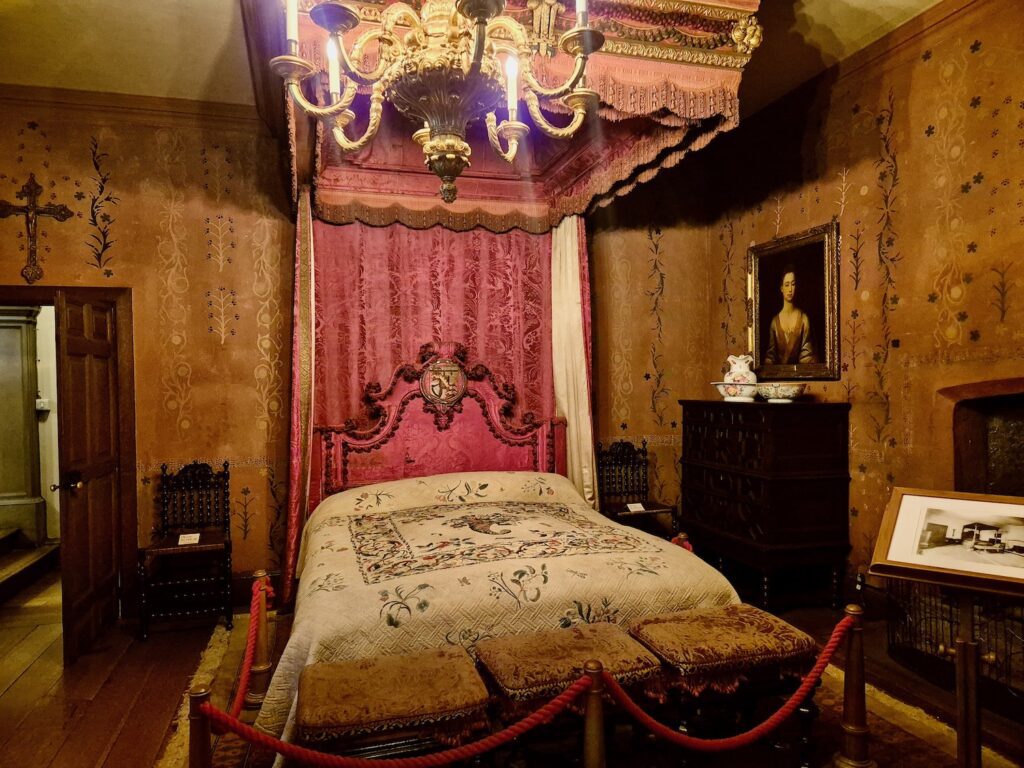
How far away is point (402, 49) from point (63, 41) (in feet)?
8.82

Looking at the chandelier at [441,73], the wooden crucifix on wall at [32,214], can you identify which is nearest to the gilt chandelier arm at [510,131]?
the chandelier at [441,73]

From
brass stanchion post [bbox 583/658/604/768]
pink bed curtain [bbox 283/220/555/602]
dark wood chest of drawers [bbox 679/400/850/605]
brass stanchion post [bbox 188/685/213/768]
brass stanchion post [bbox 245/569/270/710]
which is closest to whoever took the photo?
brass stanchion post [bbox 188/685/213/768]

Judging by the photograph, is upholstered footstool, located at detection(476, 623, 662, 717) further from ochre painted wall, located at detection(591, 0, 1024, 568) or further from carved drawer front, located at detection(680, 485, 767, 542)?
ochre painted wall, located at detection(591, 0, 1024, 568)

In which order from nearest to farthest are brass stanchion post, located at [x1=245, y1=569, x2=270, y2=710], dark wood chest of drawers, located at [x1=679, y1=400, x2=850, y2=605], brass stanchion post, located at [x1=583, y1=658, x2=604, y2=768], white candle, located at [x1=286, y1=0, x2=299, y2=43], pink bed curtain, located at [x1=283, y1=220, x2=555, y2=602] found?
1. brass stanchion post, located at [x1=583, y1=658, x2=604, y2=768]
2. white candle, located at [x1=286, y1=0, x2=299, y2=43]
3. brass stanchion post, located at [x1=245, y1=569, x2=270, y2=710]
4. dark wood chest of drawers, located at [x1=679, y1=400, x2=850, y2=605]
5. pink bed curtain, located at [x1=283, y1=220, x2=555, y2=602]

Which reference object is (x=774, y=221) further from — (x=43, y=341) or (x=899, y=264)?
(x=43, y=341)

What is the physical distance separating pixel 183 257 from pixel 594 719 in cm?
400

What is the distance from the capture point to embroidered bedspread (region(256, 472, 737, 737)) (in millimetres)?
2426

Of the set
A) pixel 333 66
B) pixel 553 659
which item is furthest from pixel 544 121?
pixel 553 659

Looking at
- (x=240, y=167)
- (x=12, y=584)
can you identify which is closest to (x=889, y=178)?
(x=240, y=167)

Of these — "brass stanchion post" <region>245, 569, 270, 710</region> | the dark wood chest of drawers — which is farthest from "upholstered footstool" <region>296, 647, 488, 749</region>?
the dark wood chest of drawers

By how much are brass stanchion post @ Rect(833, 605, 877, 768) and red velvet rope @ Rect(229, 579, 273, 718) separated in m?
2.07

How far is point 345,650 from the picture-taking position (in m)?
2.38

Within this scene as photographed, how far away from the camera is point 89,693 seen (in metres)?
3.13

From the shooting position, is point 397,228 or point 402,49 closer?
point 402,49
